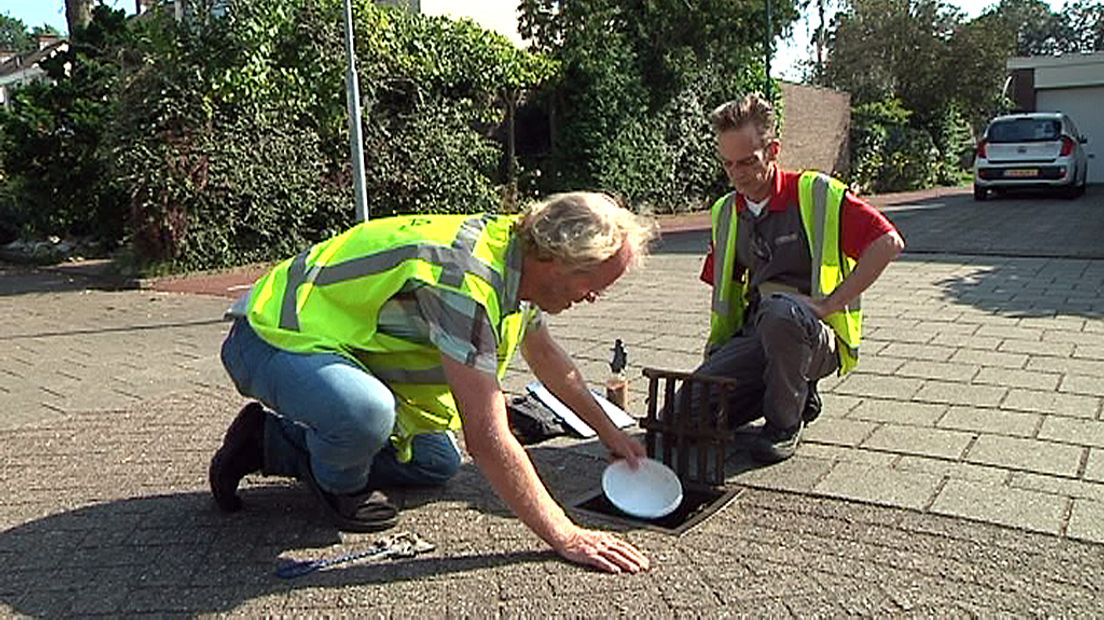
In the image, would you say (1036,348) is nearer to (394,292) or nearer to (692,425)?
(692,425)

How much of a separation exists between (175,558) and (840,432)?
2.72m

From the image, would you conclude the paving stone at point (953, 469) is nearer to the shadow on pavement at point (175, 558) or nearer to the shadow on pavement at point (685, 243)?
the shadow on pavement at point (175, 558)

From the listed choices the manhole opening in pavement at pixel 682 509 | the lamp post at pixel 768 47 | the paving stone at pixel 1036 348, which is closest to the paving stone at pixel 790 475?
Result: the manhole opening in pavement at pixel 682 509

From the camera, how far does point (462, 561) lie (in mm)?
3123

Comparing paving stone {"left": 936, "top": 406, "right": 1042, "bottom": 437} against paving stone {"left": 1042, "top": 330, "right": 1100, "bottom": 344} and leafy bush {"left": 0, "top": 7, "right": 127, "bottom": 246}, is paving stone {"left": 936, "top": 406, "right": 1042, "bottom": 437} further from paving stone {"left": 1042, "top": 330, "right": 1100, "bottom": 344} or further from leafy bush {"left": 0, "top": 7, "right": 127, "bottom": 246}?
leafy bush {"left": 0, "top": 7, "right": 127, "bottom": 246}

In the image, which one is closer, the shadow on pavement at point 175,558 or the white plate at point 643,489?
the shadow on pavement at point 175,558

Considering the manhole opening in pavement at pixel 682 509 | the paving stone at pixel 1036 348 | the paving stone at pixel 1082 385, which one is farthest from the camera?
the paving stone at pixel 1036 348

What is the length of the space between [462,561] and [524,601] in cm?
36

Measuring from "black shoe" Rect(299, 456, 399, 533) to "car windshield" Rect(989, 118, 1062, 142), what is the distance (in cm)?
1810

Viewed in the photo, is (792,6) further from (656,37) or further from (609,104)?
(609,104)

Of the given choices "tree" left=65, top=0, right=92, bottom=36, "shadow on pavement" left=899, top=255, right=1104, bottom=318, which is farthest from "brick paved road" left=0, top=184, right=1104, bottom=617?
"tree" left=65, top=0, right=92, bottom=36

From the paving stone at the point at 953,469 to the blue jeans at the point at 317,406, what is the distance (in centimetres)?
206

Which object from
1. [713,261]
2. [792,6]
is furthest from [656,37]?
[713,261]

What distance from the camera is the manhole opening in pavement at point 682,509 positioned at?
134 inches
